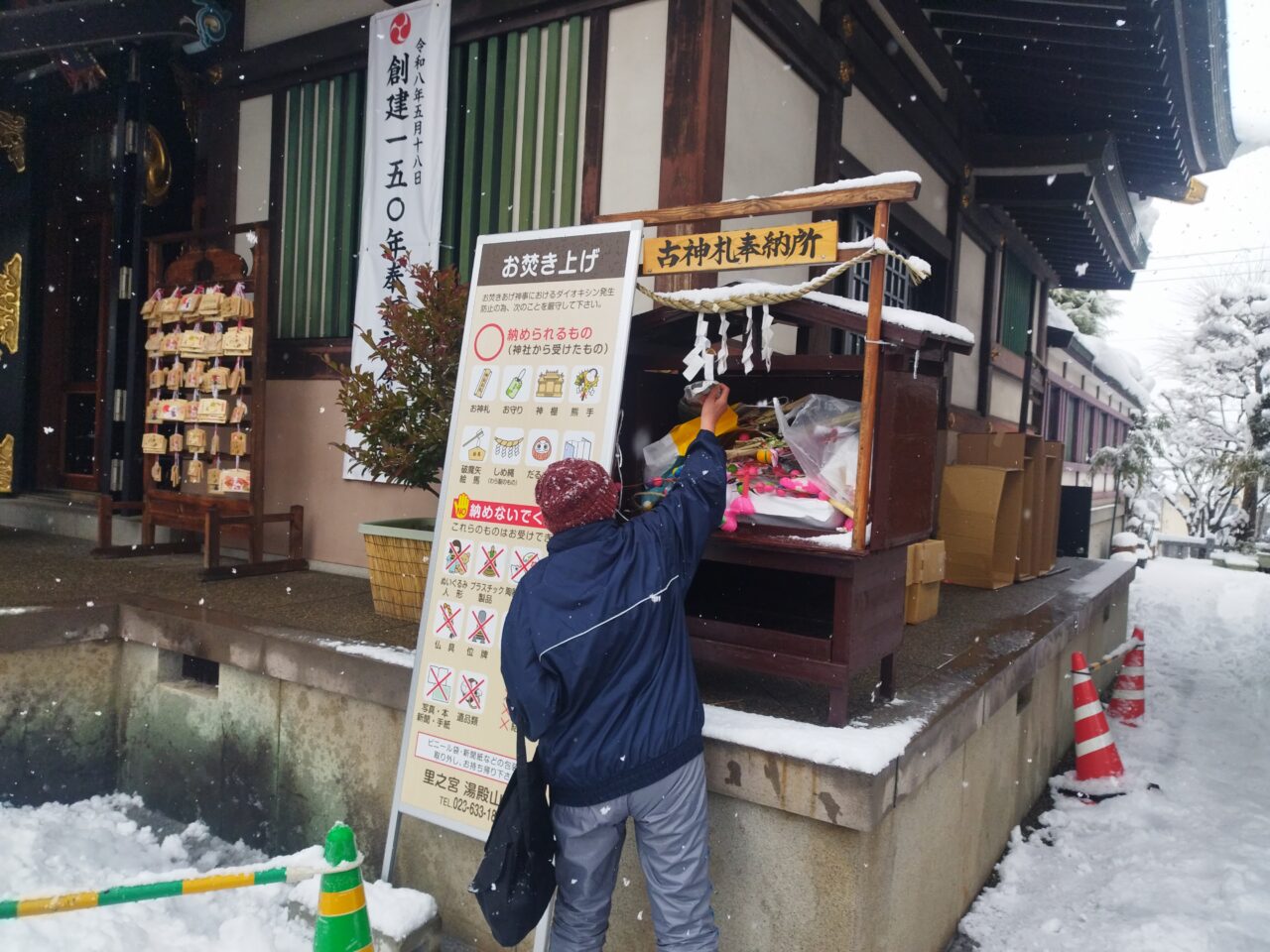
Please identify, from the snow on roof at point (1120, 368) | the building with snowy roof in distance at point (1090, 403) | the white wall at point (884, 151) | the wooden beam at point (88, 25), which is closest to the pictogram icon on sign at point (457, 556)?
the white wall at point (884, 151)

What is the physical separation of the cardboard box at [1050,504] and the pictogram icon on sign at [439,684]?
6348 millimetres

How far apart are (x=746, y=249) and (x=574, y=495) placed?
1.29 metres

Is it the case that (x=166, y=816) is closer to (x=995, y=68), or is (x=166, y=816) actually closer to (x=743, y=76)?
(x=743, y=76)

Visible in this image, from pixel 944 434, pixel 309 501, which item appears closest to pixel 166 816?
pixel 309 501

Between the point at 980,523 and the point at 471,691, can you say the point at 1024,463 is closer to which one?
the point at 980,523

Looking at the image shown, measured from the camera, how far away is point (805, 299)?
11.5ft

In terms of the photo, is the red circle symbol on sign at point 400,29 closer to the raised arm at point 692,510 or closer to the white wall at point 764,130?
the white wall at point 764,130

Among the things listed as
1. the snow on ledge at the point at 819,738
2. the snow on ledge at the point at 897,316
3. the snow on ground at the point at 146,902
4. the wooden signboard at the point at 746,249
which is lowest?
the snow on ground at the point at 146,902

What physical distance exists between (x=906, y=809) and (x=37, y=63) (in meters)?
10.2

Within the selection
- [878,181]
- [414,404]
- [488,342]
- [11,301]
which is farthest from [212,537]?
[878,181]

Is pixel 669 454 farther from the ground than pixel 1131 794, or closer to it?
farther from the ground

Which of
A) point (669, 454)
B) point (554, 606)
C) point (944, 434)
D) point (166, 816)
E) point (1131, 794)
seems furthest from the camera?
point (944, 434)

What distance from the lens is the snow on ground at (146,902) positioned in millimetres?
3559

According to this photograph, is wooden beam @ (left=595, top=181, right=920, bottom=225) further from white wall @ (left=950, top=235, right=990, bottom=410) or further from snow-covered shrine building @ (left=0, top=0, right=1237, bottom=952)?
white wall @ (left=950, top=235, right=990, bottom=410)
